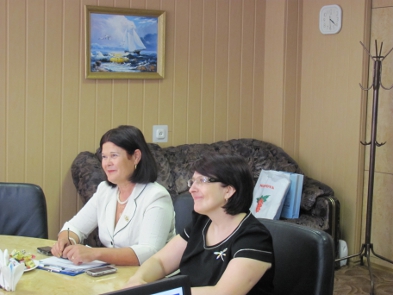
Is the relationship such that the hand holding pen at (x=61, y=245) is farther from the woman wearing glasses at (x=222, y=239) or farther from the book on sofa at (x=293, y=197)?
the book on sofa at (x=293, y=197)

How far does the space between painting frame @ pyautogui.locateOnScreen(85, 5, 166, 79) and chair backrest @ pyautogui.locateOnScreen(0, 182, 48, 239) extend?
5.56 ft

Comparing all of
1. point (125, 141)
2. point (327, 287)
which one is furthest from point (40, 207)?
point (327, 287)

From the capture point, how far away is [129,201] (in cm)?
264

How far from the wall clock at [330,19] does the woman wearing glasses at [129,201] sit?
266cm

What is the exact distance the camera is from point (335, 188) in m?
4.90

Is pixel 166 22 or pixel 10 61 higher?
pixel 166 22

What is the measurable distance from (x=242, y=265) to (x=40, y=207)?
127 cm

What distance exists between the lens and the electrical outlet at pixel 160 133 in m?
4.72

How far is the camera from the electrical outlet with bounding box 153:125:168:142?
15.5 feet

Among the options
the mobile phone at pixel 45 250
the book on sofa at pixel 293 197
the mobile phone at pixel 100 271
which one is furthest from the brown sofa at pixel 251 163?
the mobile phone at pixel 100 271

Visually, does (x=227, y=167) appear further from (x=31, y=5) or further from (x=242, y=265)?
(x=31, y=5)

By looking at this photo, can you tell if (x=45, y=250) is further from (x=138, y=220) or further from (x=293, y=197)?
(x=293, y=197)

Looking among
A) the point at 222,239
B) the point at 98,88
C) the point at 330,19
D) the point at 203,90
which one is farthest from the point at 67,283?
the point at 330,19

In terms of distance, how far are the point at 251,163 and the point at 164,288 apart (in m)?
3.73
